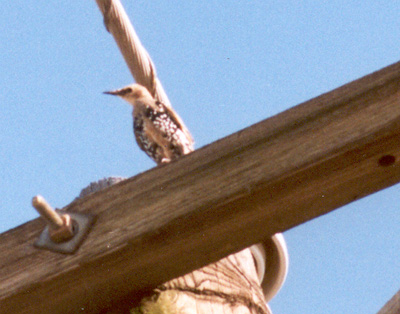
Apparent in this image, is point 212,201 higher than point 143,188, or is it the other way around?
point 143,188

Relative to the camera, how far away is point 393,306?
1.65 m

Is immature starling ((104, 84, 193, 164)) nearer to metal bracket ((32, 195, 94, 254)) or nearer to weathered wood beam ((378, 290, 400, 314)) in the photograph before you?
metal bracket ((32, 195, 94, 254))

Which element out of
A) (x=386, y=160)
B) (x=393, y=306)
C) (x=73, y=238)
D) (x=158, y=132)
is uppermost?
(x=158, y=132)

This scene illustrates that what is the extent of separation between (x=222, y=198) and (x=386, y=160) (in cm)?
34

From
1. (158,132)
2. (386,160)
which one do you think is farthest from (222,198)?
(158,132)

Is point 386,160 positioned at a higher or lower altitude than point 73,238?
lower

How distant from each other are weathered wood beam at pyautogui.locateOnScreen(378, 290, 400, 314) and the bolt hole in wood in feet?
0.92

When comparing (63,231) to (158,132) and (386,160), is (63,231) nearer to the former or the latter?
(386,160)

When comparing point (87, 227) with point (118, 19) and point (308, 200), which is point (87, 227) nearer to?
point (308, 200)

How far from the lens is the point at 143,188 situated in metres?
1.80

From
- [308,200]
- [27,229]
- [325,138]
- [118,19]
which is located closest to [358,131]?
[325,138]

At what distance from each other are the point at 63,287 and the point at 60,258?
68 mm

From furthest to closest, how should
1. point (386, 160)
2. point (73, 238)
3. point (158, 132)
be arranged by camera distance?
point (158, 132) → point (73, 238) → point (386, 160)

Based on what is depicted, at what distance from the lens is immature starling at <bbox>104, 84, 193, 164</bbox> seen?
450 centimetres
